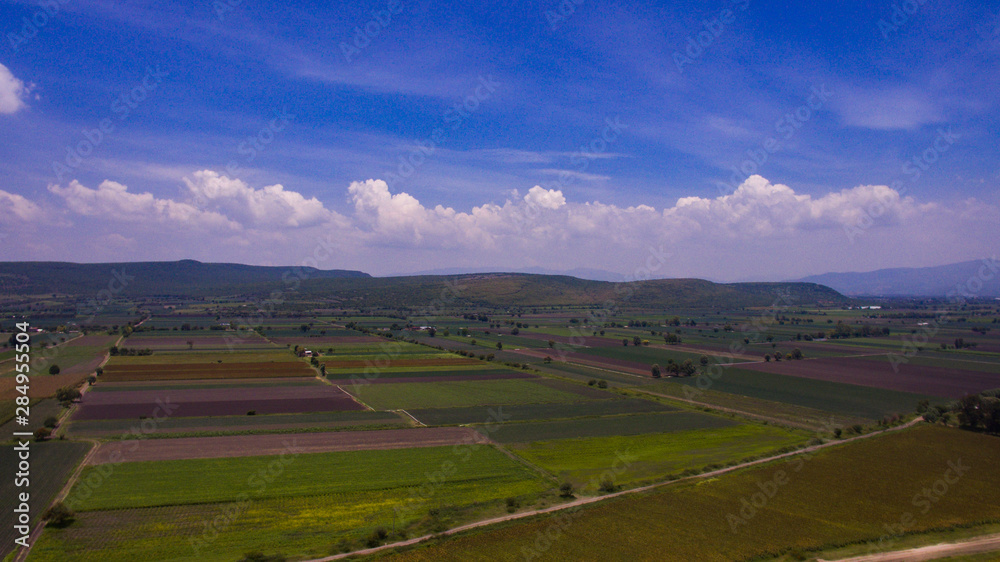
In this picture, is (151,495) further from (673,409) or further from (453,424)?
(673,409)

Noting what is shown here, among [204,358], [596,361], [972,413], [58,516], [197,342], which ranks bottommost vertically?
[204,358]

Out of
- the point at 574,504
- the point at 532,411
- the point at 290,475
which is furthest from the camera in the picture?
the point at 532,411

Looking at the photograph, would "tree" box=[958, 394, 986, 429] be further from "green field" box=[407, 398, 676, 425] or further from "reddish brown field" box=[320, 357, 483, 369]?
"reddish brown field" box=[320, 357, 483, 369]

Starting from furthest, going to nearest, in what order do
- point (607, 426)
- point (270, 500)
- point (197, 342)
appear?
point (197, 342) < point (607, 426) < point (270, 500)

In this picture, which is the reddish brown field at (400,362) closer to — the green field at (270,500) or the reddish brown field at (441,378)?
the reddish brown field at (441,378)

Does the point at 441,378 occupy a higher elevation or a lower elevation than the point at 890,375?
lower

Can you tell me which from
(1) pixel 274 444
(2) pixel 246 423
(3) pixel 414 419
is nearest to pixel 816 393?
(3) pixel 414 419

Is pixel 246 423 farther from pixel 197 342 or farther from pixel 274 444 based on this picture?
pixel 197 342

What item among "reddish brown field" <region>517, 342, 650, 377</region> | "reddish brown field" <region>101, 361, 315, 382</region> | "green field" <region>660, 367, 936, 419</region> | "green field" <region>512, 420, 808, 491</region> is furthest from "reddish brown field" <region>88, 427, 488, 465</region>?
"reddish brown field" <region>517, 342, 650, 377</region>
